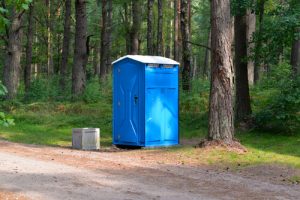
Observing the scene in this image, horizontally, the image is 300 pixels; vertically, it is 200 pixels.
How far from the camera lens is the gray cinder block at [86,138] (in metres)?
14.8

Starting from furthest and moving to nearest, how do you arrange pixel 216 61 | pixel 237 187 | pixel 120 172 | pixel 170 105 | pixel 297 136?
pixel 297 136 < pixel 170 105 < pixel 216 61 < pixel 120 172 < pixel 237 187

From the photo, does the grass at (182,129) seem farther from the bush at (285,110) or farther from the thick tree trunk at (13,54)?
the thick tree trunk at (13,54)

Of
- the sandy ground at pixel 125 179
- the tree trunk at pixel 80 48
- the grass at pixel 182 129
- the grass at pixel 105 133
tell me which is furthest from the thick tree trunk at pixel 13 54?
the sandy ground at pixel 125 179

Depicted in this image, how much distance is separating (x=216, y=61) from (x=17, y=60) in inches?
554

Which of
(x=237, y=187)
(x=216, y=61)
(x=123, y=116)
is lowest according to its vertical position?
(x=237, y=187)

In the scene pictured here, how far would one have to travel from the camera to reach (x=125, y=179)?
9.93m

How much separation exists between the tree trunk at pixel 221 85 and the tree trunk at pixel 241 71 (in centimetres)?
450

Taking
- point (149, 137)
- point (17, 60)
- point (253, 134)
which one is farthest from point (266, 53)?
point (17, 60)

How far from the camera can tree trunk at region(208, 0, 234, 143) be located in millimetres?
13711

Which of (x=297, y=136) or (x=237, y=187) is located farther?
(x=297, y=136)

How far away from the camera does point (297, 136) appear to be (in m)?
16.3

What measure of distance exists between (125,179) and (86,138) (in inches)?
202

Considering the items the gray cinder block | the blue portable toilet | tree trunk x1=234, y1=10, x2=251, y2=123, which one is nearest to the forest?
tree trunk x1=234, y1=10, x2=251, y2=123

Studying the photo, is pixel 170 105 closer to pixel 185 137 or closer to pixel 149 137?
pixel 149 137
